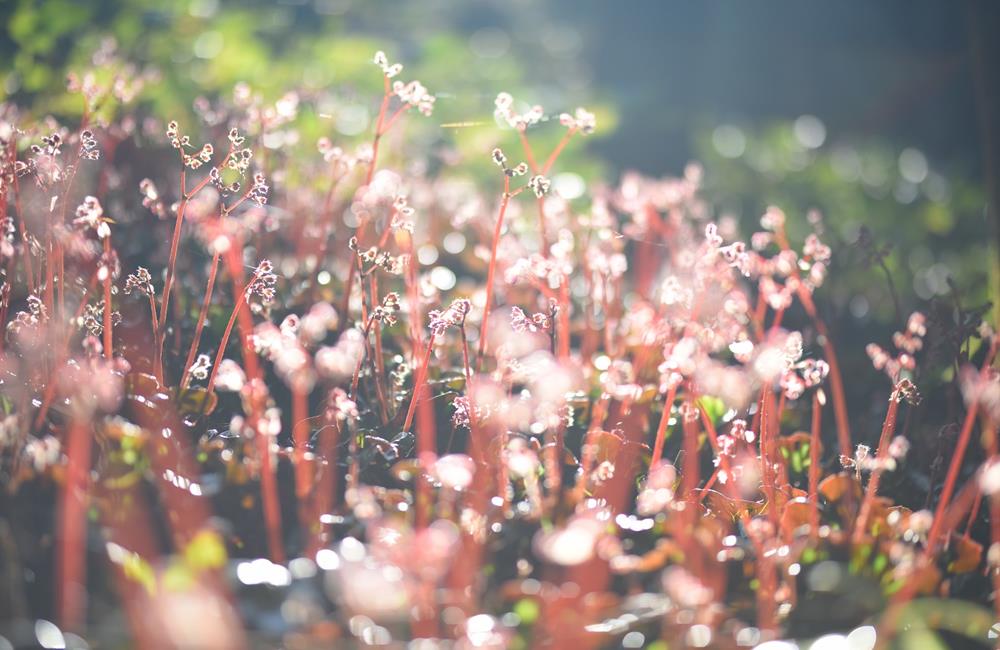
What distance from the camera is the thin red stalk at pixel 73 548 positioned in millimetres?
917

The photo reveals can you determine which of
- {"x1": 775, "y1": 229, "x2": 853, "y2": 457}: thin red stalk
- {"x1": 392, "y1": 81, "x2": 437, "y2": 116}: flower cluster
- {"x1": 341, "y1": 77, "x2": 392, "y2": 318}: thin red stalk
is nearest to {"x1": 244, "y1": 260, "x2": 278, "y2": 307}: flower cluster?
{"x1": 341, "y1": 77, "x2": 392, "y2": 318}: thin red stalk

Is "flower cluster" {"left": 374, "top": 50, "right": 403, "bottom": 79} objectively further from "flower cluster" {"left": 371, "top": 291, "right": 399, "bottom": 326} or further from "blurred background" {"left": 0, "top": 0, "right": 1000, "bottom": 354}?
"flower cluster" {"left": 371, "top": 291, "right": 399, "bottom": 326}

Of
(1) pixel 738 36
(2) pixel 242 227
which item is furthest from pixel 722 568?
(1) pixel 738 36

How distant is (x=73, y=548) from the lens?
957 millimetres

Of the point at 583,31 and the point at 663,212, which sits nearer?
the point at 663,212

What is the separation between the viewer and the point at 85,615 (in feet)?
3.00

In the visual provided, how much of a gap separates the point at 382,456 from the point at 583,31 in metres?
6.73

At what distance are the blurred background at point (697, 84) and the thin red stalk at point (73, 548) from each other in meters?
0.82

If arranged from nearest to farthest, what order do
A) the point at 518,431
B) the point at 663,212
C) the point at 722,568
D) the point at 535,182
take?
1. the point at 722,568
2. the point at 535,182
3. the point at 518,431
4. the point at 663,212

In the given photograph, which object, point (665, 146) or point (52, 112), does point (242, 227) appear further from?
point (665, 146)

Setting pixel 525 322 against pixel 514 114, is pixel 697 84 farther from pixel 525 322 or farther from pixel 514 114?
pixel 525 322

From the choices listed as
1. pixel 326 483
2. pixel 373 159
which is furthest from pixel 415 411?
pixel 373 159

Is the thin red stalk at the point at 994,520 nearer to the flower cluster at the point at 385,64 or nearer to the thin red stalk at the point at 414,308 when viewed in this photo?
the thin red stalk at the point at 414,308

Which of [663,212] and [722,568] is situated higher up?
[663,212]
